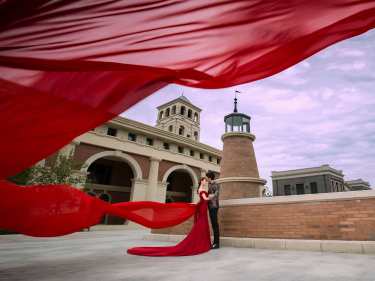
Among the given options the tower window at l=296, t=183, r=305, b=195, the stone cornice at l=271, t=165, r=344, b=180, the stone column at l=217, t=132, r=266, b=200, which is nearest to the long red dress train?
the stone column at l=217, t=132, r=266, b=200

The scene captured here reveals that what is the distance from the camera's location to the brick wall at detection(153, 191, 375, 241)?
602 cm

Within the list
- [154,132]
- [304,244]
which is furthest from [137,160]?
[304,244]

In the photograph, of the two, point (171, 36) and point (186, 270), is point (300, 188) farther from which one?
point (171, 36)

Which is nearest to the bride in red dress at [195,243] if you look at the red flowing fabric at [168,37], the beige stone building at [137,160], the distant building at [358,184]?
the red flowing fabric at [168,37]

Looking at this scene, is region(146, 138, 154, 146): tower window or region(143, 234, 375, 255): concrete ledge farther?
region(146, 138, 154, 146): tower window

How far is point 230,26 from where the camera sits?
2.06 m

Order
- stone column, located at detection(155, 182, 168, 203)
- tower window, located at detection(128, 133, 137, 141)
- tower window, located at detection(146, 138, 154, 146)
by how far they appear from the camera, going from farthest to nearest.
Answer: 1. tower window, located at detection(146, 138, 154, 146)
2. stone column, located at detection(155, 182, 168, 203)
3. tower window, located at detection(128, 133, 137, 141)

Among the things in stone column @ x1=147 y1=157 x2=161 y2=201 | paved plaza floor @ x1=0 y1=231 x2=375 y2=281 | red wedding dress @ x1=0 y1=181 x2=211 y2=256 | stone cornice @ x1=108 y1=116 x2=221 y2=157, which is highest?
stone cornice @ x1=108 y1=116 x2=221 y2=157

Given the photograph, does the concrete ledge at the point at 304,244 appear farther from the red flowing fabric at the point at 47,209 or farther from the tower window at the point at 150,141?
the tower window at the point at 150,141

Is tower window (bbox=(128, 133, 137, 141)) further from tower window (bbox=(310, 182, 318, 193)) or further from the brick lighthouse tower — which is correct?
tower window (bbox=(310, 182, 318, 193))

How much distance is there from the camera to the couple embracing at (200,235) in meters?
5.56

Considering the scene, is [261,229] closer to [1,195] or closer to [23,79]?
[1,195]

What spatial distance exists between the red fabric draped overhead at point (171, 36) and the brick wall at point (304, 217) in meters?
5.54

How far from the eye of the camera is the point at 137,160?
23781 millimetres
